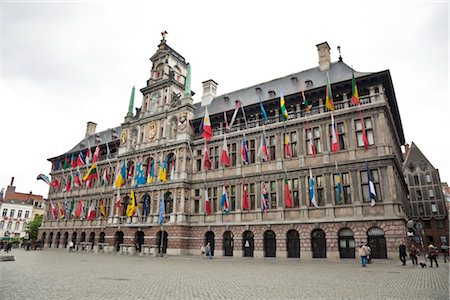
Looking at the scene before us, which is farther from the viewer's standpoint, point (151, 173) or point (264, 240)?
point (151, 173)

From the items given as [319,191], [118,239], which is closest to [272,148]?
[319,191]

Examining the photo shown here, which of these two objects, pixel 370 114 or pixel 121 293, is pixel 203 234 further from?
pixel 121 293

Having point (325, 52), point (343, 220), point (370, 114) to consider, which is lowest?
point (343, 220)

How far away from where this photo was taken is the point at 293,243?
92.9 feet

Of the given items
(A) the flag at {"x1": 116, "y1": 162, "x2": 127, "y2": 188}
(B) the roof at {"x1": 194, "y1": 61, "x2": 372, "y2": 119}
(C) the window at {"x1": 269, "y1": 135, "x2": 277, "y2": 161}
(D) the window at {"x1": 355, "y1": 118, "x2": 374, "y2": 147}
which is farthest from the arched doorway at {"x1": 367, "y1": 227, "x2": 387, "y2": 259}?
(A) the flag at {"x1": 116, "y1": 162, "x2": 127, "y2": 188}

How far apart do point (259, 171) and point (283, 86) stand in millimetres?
10096

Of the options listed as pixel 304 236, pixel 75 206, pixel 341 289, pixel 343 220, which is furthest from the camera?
pixel 75 206

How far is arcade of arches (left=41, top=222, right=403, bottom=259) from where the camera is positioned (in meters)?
24.8

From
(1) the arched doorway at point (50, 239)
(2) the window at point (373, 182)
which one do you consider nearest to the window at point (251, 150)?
(2) the window at point (373, 182)

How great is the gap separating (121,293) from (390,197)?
21.6 meters

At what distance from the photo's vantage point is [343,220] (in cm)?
2577

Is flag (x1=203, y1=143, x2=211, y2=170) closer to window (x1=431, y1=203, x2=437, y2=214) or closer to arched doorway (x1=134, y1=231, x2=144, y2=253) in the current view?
arched doorway (x1=134, y1=231, x2=144, y2=253)

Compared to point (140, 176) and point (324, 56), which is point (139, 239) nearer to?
point (140, 176)

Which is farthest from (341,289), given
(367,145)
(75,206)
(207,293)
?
(75,206)
